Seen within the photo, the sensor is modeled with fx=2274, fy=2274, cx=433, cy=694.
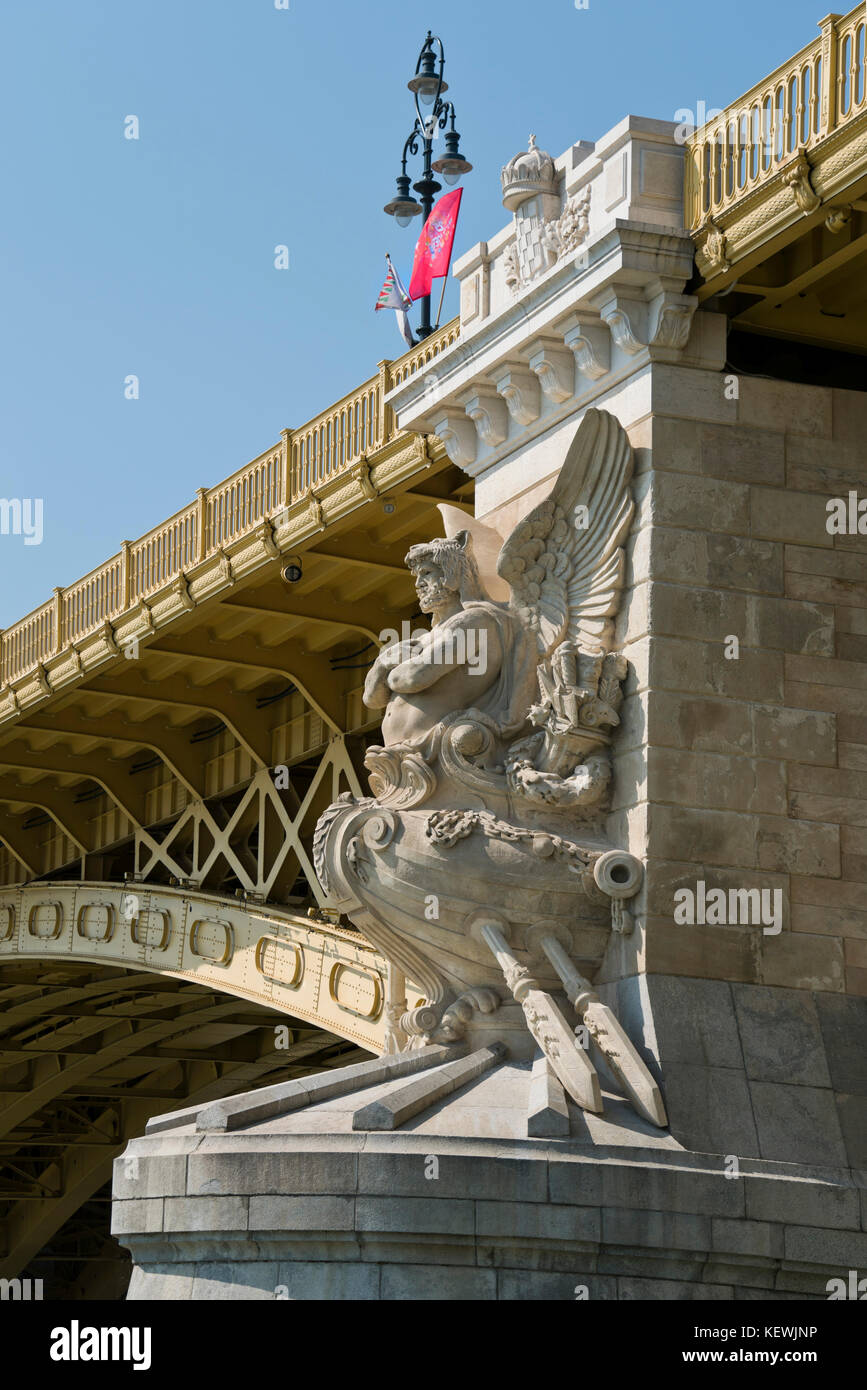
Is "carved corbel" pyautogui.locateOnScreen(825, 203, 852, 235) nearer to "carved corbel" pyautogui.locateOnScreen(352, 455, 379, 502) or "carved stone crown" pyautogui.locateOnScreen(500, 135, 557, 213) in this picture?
"carved stone crown" pyautogui.locateOnScreen(500, 135, 557, 213)

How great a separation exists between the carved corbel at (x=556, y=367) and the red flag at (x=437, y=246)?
1452 cm

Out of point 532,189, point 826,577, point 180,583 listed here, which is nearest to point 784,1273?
point 826,577

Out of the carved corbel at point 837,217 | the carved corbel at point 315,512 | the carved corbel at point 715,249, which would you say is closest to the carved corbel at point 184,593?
the carved corbel at point 315,512

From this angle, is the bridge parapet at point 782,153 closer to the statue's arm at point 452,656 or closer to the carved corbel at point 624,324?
the carved corbel at point 624,324

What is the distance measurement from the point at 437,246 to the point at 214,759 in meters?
8.79

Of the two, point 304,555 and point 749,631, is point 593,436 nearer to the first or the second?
point 749,631

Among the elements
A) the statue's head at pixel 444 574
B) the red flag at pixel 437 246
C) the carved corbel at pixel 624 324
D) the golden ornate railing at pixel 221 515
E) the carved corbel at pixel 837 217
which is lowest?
the statue's head at pixel 444 574

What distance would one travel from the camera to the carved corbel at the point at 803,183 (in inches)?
640

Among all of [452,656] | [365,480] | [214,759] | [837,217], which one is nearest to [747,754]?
[452,656]

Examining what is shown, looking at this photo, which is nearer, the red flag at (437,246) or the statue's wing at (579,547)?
the statue's wing at (579,547)

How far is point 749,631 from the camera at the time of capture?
687 inches

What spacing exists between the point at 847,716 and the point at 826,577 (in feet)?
3.67

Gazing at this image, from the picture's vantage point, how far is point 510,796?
17469mm

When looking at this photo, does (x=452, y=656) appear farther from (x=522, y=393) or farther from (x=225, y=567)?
(x=225, y=567)
